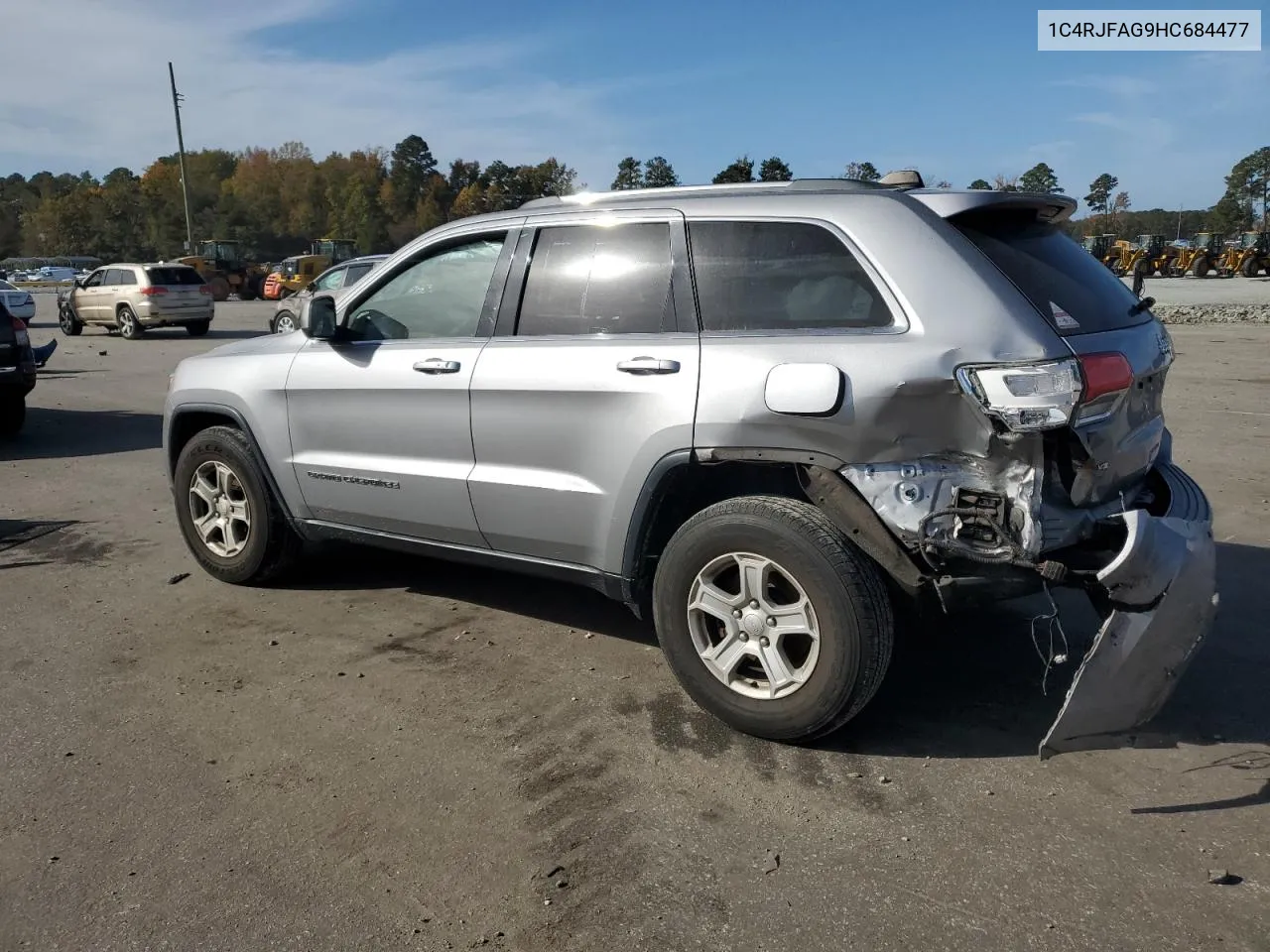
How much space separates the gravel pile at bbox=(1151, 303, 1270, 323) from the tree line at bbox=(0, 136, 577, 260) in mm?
63861

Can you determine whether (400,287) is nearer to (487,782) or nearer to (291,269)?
(487,782)

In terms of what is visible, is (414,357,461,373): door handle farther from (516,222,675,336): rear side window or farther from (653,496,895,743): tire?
(653,496,895,743): tire

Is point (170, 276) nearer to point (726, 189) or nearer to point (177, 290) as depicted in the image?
point (177, 290)

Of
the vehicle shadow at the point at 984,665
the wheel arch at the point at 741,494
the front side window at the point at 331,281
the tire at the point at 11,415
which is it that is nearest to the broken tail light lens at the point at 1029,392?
the wheel arch at the point at 741,494

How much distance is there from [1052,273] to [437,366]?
7.98 feet

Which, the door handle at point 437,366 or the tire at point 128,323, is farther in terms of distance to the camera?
the tire at point 128,323

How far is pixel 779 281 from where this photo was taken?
12.4 feet

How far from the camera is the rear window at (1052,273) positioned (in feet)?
11.5

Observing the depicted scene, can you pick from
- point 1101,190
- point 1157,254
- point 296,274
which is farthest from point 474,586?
point 1101,190

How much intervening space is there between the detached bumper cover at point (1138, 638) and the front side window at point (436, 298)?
270 cm

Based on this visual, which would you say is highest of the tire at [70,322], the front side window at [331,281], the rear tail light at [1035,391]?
the front side window at [331,281]

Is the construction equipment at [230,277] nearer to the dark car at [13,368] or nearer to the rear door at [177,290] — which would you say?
the rear door at [177,290]

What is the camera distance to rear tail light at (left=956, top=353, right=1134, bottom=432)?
3.23 metres

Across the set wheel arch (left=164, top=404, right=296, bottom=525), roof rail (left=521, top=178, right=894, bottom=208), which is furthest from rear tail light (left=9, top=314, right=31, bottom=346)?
roof rail (left=521, top=178, right=894, bottom=208)
